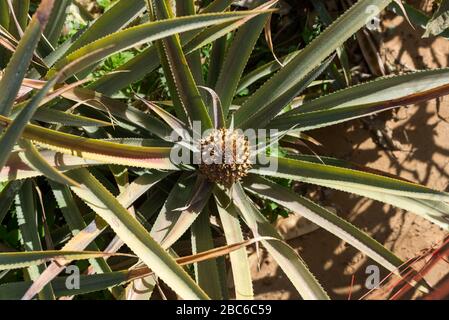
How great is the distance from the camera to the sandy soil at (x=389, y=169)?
7.97 feet

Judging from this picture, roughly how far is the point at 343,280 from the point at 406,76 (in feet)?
3.12

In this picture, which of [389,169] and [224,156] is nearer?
[224,156]

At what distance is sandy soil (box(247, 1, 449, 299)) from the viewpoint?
243 centimetres

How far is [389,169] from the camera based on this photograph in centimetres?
252

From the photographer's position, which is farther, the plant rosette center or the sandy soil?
the sandy soil

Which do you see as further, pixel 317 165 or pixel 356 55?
pixel 356 55

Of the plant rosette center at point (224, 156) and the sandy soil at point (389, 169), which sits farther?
the sandy soil at point (389, 169)

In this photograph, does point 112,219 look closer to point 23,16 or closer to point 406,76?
point 23,16

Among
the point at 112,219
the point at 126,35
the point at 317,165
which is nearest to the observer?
the point at 126,35

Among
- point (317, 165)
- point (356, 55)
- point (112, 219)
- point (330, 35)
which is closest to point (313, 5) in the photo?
point (356, 55)

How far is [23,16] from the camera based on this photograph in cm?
180
